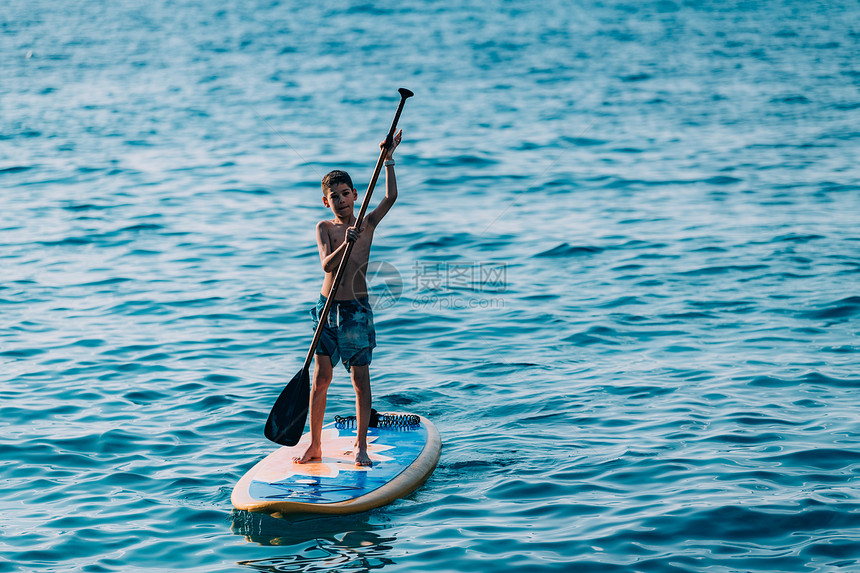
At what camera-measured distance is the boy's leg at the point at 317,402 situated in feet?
20.8

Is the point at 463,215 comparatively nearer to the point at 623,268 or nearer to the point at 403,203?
the point at 403,203

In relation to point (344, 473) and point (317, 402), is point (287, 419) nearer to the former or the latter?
point (317, 402)

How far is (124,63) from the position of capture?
31.5 metres

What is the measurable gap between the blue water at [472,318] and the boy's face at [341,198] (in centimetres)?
200

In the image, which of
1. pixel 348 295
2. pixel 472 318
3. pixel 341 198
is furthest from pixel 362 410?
pixel 472 318

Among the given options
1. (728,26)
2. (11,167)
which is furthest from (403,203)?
(728,26)

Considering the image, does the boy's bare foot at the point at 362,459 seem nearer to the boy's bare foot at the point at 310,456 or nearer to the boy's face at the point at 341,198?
the boy's bare foot at the point at 310,456

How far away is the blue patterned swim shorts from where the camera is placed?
6250 millimetres

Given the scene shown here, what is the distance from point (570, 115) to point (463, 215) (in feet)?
28.4

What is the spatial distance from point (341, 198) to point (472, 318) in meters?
4.50

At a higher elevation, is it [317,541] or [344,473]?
[344,473]

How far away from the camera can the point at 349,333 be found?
246 inches

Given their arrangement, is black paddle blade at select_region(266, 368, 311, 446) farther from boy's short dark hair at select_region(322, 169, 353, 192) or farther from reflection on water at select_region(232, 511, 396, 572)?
boy's short dark hair at select_region(322, 169, 353, 192)

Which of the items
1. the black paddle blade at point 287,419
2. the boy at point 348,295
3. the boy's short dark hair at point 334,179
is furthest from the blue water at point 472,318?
the boy's short dark hair at point 334,179
